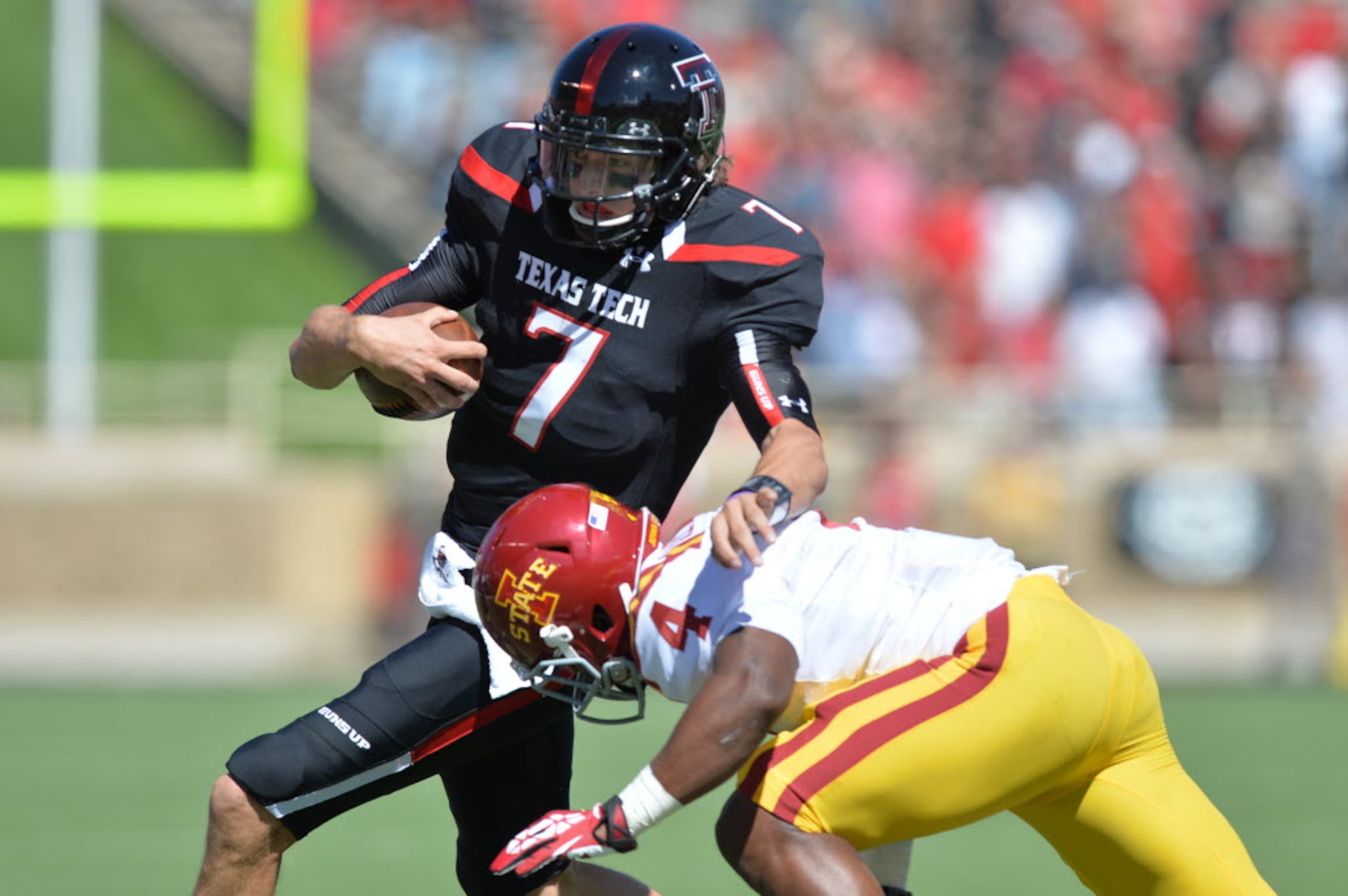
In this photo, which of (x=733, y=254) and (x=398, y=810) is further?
(x=398, y=810)

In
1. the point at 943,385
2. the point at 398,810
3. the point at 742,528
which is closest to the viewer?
the point at 742,528

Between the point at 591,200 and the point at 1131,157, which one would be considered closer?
the point at 591,200

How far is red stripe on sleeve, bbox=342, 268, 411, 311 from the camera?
431 cm

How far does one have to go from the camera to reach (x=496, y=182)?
4.27m

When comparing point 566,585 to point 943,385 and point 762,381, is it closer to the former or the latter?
point 762,381

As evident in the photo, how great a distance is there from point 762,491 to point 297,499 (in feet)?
28.3

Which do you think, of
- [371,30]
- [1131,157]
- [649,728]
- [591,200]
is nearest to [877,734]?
[591,200]

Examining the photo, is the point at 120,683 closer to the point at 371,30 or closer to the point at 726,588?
the point at 371,30

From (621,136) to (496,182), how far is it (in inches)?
15.5

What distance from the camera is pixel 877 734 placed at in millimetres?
3568

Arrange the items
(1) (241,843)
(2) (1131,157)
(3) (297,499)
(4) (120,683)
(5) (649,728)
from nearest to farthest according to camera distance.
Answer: (1) (241,843), (5) (649,728), (4) (120,683), (3) (297,499), (2) (1131,157)

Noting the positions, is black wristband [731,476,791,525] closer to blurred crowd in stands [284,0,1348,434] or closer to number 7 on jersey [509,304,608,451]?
number 7 on jersey [509,304,608,451]

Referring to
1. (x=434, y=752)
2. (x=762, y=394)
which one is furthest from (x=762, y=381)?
(x=434, y=752)

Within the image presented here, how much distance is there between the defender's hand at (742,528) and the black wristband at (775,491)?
0.05 ft
